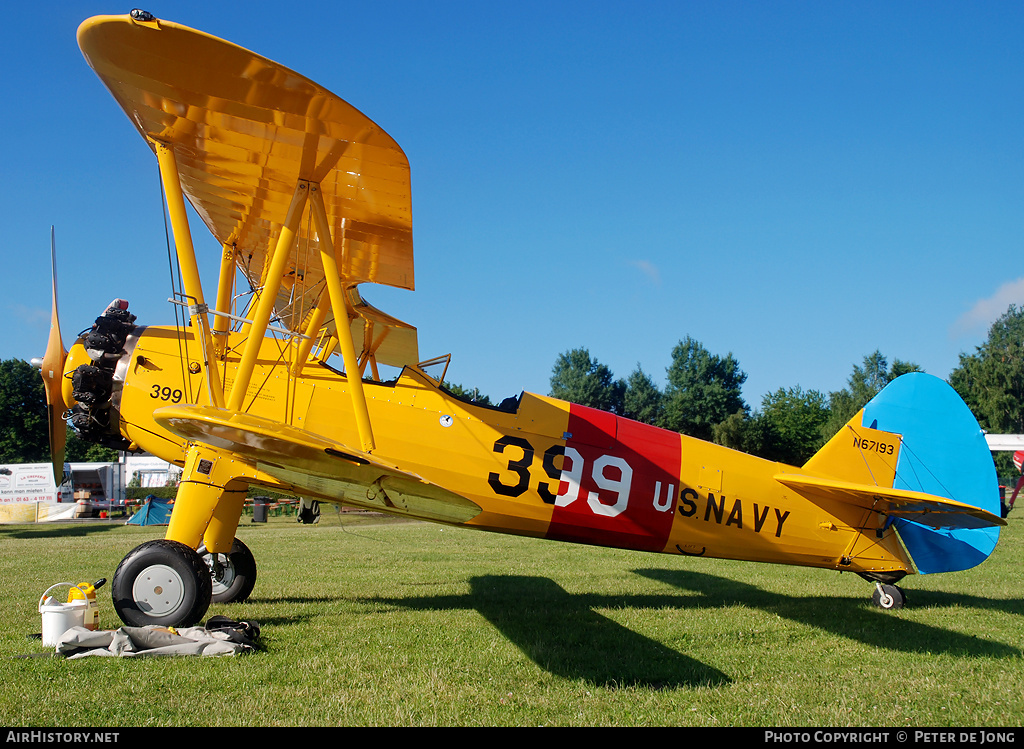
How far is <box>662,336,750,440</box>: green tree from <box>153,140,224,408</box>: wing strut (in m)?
53.2

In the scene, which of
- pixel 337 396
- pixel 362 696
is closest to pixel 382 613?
pixel 337 396

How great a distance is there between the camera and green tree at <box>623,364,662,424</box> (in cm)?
6475

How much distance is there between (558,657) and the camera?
4934 millimetres

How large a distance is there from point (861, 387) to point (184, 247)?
200 feet

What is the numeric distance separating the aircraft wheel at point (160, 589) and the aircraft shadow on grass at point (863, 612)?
16.4ft

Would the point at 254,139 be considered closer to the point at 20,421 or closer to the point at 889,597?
the point at 889,597

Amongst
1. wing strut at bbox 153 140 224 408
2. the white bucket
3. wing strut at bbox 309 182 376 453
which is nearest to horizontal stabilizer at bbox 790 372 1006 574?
wing strut at bbox 309 182 376 453

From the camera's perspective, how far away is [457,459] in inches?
245

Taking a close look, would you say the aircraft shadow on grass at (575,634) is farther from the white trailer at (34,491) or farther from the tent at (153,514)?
the white trailer at (34,491)

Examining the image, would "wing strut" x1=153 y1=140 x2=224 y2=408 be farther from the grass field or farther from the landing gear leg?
the landing gear leg

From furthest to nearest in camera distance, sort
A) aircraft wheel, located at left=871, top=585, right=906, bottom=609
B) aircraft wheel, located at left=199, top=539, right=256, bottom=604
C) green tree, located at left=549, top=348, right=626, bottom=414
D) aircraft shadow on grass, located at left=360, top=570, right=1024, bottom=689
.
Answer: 1. green tree, located at left=549, top=348, right=626, bottom=414
2. aircraft wheel, located at left=871, top=585, right=906, bottom=609
3. aircraft wheel, located at left=199, top=539, right=256, bottom=604
4. aircraft shadow on grass, located at left=360, top=570, right=1024, bottom=689

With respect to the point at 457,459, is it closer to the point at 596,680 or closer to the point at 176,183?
the point at 596,680

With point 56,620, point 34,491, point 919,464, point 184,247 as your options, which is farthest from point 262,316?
point 34,491

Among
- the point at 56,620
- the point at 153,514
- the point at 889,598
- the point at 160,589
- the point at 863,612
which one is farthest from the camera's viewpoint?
the point at 153,514
